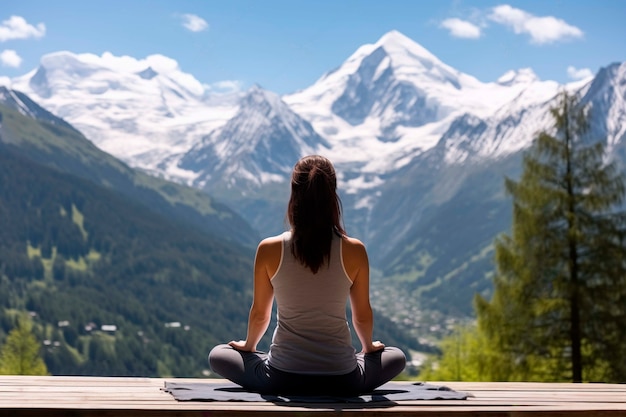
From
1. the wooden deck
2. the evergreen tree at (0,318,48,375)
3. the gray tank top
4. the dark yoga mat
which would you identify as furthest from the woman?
the evergreen tree at (0,318,48,375)

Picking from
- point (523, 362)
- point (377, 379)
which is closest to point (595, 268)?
point (523, 362)

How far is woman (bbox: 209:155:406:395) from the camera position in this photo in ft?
21.9

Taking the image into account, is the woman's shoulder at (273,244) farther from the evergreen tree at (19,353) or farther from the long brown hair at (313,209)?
the evergreen tree at (19,353)

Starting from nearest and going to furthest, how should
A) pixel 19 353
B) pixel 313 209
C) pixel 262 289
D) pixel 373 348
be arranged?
pixel 313 209
pixel 262 289
pixel 373 348
pixel 19 353

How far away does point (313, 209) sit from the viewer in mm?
6676

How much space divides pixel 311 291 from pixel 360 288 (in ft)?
1.32

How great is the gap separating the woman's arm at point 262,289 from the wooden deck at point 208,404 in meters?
0.85

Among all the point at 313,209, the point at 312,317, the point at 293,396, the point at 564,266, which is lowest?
the point at 293,396

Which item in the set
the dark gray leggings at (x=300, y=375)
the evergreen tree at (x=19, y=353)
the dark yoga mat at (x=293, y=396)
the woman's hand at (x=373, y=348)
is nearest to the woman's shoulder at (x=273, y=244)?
the dark gray leggings at (x=300, y=375)

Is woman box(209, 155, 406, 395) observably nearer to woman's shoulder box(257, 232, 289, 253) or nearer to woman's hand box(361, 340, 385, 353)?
woman's shoulder box(257, 232, 289, 253)

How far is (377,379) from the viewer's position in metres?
7.23

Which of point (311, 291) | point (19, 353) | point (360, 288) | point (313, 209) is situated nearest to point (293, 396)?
point (311, 291)

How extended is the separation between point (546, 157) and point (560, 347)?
5385 millimetres

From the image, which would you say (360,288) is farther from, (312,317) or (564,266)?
(564,266)
